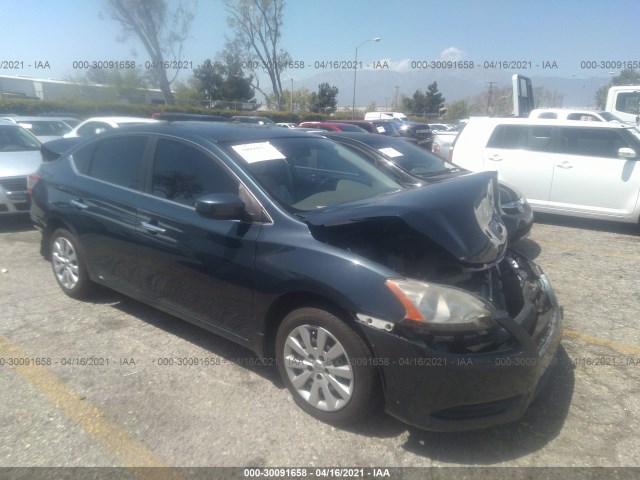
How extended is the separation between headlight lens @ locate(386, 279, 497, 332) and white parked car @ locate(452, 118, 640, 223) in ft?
19.5

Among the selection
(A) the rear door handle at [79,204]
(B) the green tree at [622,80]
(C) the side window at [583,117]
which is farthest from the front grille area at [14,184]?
(B) the green tree at [622,80]

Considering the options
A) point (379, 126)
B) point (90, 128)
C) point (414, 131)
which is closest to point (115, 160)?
point (90, 128)

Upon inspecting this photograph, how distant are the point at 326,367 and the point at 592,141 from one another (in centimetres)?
669

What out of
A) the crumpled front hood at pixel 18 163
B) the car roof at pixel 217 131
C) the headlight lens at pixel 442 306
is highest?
the car roof at pixel 217 131

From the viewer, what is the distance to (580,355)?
3.57m

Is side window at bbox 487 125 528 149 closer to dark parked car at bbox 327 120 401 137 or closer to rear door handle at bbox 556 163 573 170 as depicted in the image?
rear door handle at bbox 556 163 573 170

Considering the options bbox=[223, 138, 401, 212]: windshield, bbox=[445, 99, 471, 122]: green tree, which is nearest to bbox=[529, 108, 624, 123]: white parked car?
bbox=[223, 138, 401, 212]: windshield

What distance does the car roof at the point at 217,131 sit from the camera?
3498 millimetres

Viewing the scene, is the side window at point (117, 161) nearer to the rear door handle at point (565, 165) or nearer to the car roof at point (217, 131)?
the car roof at point (217, 131)

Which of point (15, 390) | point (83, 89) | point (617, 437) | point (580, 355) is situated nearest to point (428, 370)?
point (617, 437)

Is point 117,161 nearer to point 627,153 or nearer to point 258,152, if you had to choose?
point 258,152

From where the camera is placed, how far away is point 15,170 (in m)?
6.91

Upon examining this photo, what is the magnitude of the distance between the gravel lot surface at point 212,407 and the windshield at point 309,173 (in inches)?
48.5

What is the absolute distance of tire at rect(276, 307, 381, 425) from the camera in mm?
2551
